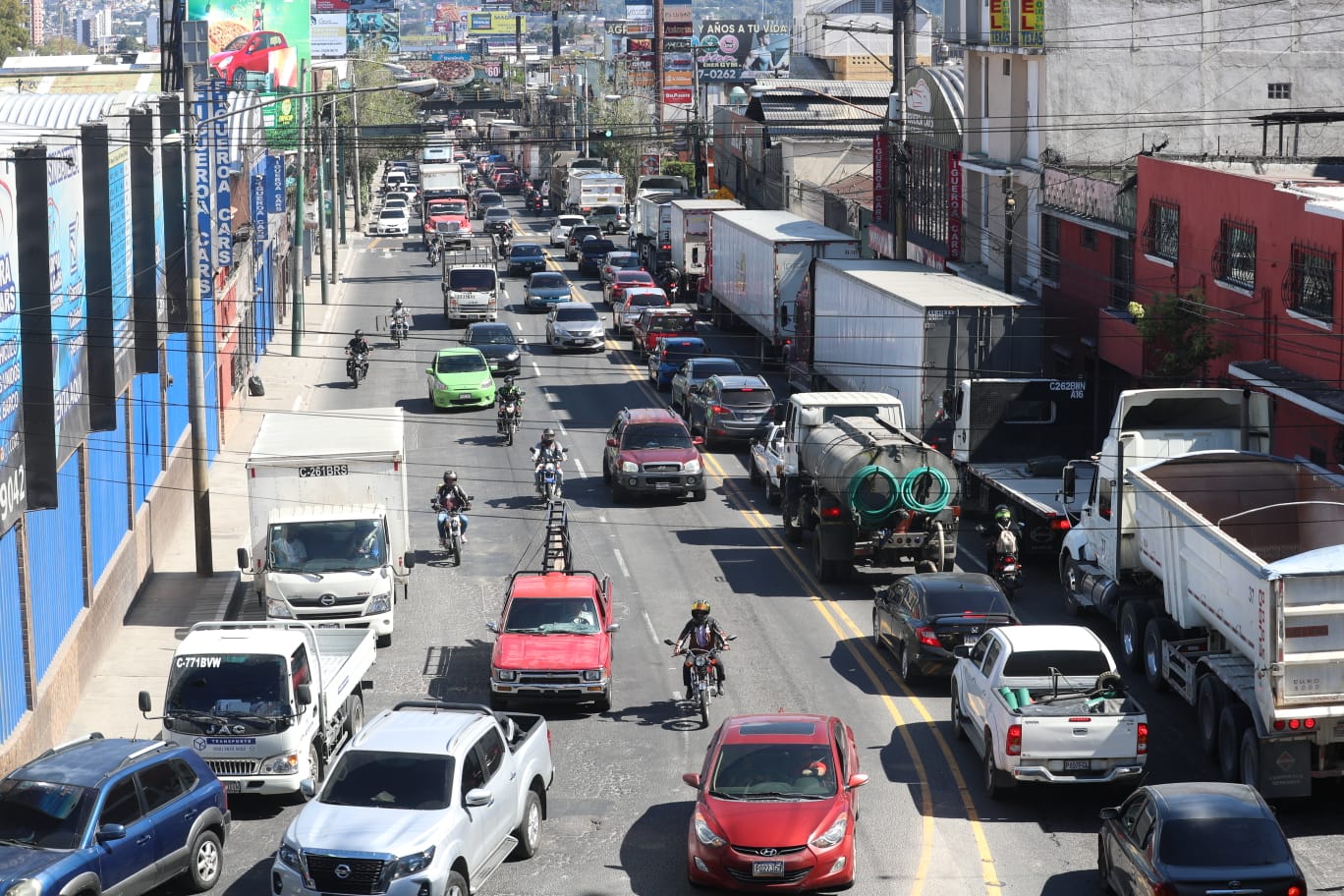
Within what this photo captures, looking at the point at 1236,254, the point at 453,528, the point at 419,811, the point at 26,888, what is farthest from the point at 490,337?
the point at 26,888

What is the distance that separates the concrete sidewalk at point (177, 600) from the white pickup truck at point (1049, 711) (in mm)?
9827

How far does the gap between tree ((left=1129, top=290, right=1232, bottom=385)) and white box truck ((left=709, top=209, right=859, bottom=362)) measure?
1492 cm

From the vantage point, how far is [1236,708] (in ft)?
65.7

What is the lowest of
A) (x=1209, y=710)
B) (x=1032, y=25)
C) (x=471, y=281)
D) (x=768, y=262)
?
(x=1209, y=710)

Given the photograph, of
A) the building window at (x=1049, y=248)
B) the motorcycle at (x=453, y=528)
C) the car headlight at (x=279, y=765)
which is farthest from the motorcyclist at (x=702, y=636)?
the building window at (x=1049, y=248)

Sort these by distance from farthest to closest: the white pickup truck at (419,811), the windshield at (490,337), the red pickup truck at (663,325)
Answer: the red pickup truck at (663,325)
the windshield at (490,337)
the white pickup truck at (419,811)

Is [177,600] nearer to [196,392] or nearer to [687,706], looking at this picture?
[196,392]

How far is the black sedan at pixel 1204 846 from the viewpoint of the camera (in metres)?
15.1

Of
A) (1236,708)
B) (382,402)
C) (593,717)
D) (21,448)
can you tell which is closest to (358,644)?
(593,717)

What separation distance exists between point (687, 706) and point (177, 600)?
35.0 ft

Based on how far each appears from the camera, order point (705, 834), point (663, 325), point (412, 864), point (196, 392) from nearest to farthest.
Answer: point (412, 864) → point (705, 834) → point (196, 392) → point (663, 325)

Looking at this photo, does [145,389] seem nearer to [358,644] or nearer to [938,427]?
[358,644]

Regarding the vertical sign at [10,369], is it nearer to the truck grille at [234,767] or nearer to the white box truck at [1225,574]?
the truck grille at [234,767]

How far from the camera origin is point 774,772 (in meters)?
17.6
